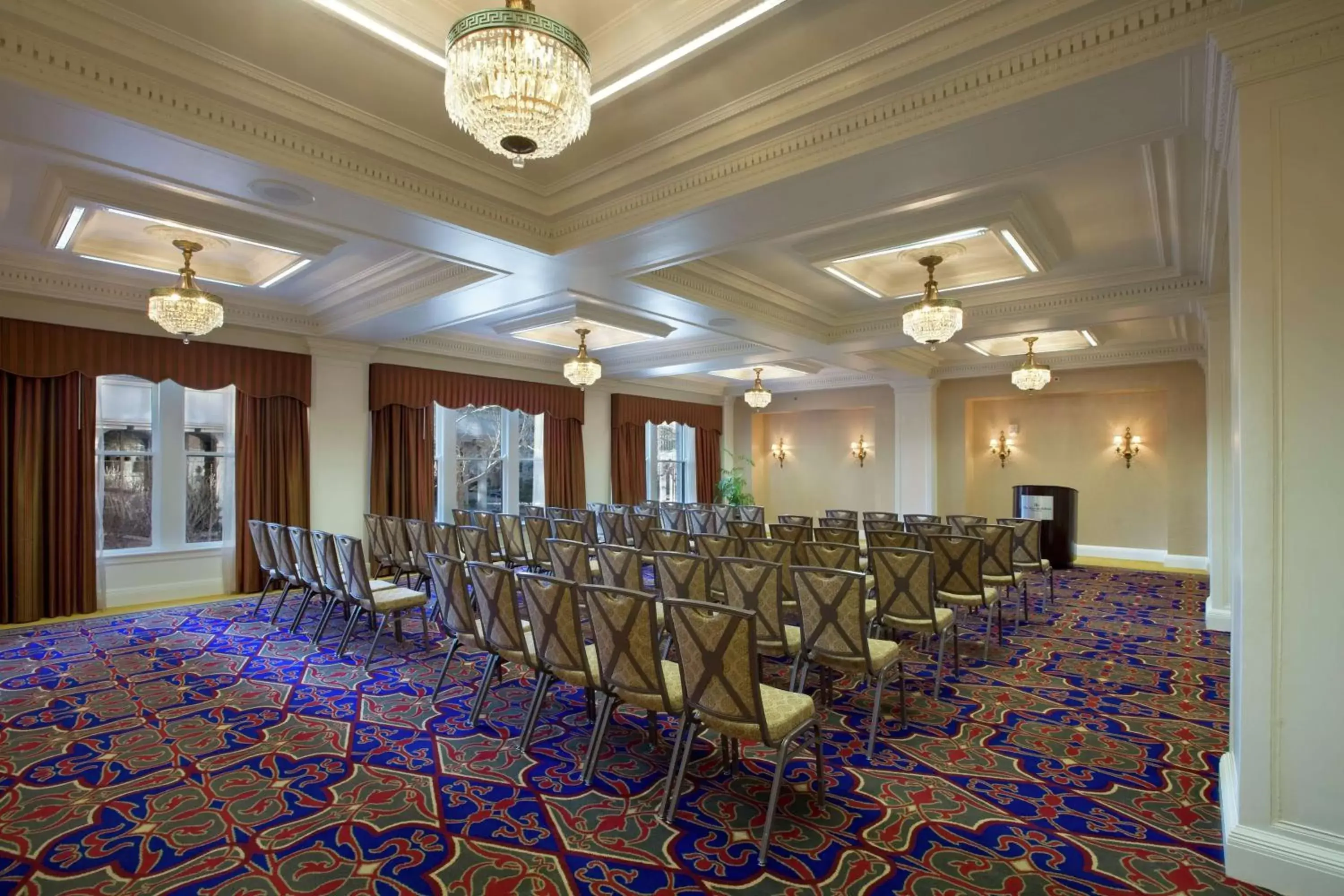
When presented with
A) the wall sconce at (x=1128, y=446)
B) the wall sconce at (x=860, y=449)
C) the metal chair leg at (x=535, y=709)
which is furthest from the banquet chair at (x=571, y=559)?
the wall sconce at (x=1128, y=446)

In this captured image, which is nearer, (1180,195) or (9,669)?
(1180,195)

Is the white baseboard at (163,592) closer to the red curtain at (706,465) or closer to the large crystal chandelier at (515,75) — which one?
the large crystal chandelier at (515,75)

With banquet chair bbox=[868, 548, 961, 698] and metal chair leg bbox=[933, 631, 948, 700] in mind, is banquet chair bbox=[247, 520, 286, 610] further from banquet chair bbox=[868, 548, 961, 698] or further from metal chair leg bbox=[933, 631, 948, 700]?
metal chair leg bbox=[933, 631, 948, 700]

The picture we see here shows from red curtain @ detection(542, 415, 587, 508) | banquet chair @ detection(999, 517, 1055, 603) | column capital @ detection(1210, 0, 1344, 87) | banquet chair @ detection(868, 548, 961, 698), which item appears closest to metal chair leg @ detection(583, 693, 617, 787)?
banquet chair @ detection(868, 548, 961, 698)

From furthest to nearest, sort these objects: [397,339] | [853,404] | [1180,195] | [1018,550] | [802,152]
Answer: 1. [853,404]
2. [397,339]
3. [1018,550]
4. [1180,195]
5. [802,152]

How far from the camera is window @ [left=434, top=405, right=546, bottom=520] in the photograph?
9414mm

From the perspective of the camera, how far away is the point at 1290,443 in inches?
86.4

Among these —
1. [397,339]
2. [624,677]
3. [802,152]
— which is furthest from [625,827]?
[397,339]

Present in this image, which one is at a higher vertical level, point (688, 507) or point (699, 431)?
point (699, 431)

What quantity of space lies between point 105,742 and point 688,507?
6317mm

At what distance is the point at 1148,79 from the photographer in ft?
8.43

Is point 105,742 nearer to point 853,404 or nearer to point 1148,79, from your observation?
point 1148,79

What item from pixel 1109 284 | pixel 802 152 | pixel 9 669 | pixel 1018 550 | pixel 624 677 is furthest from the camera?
pixel 1018 550

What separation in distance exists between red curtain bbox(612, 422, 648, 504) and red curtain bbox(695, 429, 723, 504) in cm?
164
